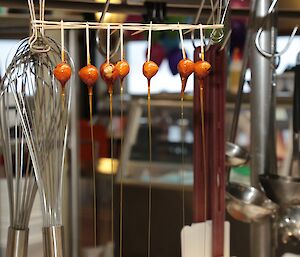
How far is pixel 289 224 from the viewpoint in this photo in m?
0.69

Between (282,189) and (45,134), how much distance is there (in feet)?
1.04

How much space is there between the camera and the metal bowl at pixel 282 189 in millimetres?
698

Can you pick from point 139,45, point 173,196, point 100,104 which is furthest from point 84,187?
point 139,45

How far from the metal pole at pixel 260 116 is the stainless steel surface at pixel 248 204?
0.04 ft

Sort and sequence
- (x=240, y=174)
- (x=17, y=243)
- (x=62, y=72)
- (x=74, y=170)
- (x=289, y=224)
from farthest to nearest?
(x=240, y=174) < (x=74, y=170) < (x=289, y=224) < (x=17, y=243) < (x=62, y=72)

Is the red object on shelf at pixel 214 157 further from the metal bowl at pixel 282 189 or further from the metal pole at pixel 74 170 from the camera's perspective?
the metal pole at pixel 74 170

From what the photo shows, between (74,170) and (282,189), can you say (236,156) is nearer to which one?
(282,189)

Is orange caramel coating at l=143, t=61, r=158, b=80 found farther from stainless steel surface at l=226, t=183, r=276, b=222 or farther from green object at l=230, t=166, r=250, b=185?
green object at l=230, t=166, r=250, b=185

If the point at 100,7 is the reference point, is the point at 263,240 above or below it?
below

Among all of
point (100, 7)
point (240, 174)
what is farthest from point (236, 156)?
point (240, 174)

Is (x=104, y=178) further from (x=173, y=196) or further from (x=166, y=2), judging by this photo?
(x=166, y=2)

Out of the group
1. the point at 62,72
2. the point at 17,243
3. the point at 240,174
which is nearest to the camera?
the point at 62,72

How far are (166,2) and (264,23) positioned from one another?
13 centimetres

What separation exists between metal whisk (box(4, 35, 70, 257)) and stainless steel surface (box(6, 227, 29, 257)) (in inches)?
1.8
